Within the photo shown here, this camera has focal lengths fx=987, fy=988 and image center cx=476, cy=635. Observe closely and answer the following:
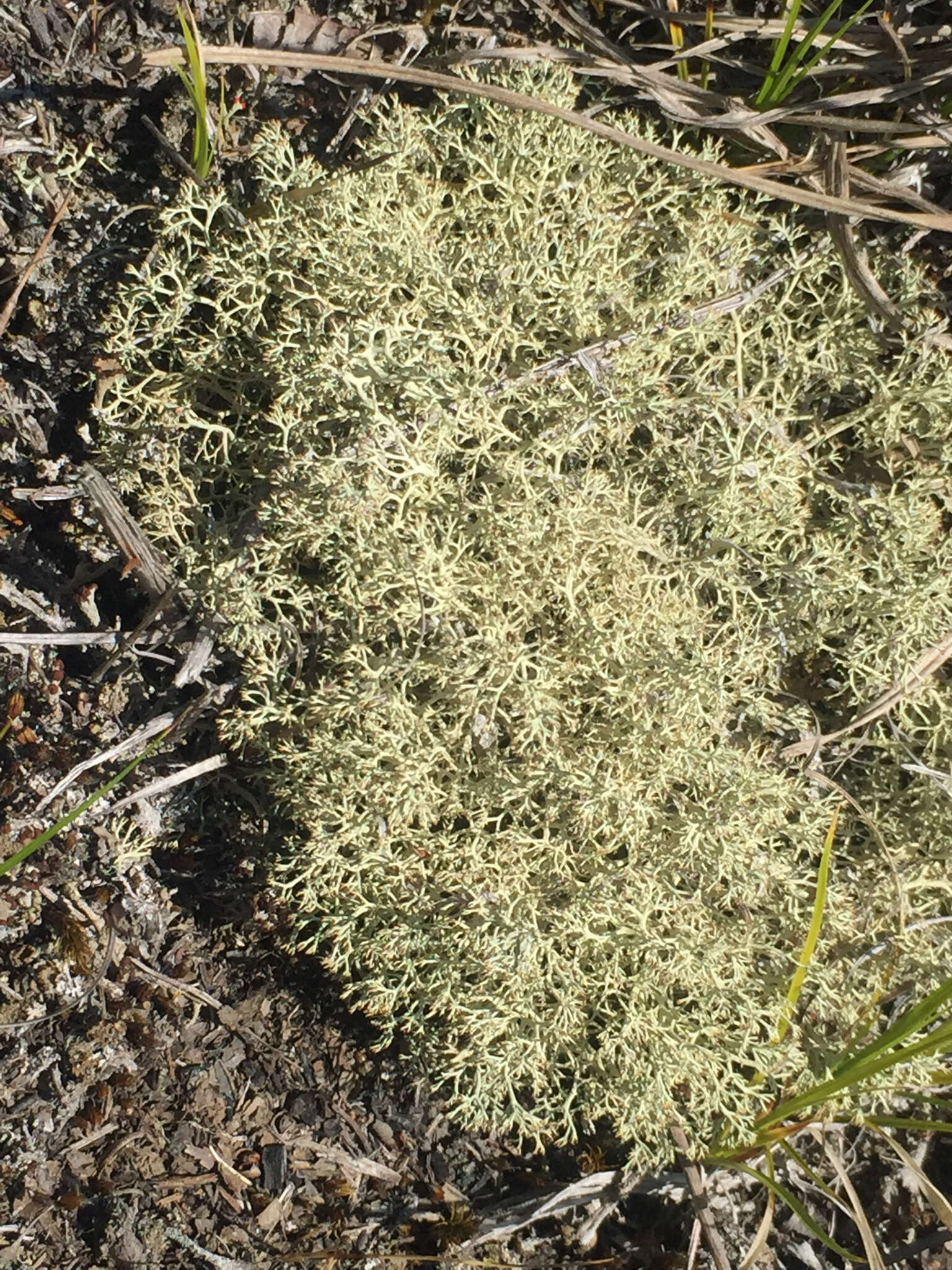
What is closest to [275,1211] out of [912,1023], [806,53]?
[912,1023]

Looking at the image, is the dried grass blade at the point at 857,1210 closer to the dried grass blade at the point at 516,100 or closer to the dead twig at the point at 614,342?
the dead twig at the point at 614,342

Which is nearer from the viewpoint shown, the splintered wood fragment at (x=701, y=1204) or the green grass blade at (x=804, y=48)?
the green grass blade at (x=804, y=48)

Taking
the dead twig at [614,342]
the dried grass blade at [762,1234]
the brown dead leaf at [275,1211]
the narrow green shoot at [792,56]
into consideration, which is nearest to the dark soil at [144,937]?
the brown dead leaf at [275,1211]

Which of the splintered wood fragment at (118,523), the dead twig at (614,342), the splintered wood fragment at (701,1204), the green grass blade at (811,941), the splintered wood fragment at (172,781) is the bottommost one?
the splintered wood fragment at (701,1204)

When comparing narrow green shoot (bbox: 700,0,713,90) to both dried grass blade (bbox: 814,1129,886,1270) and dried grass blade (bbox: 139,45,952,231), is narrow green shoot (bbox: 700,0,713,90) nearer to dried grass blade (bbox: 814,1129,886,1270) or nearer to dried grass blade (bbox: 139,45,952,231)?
dried grass blade (bbox: 139,45,952,231)

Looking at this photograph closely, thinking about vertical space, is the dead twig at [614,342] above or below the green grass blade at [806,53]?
below

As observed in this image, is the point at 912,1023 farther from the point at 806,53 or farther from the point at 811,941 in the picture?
the point at 806,53

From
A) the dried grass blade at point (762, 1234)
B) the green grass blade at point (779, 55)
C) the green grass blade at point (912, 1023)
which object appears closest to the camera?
the green grass blade at point (912, 1023)
